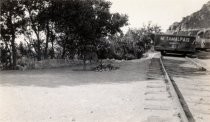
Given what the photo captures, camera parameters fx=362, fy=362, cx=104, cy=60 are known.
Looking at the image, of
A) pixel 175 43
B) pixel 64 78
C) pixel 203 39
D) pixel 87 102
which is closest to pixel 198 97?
pixel 87 102

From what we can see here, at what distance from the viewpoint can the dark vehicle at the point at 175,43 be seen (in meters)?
29.1

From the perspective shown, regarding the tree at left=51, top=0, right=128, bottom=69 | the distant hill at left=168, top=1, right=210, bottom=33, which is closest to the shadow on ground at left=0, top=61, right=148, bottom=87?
the tree at left=51, top=0, right=128, bottom=69

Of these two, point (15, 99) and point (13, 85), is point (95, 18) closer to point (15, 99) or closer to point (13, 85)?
point (13, 85)

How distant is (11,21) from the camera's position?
2069cm

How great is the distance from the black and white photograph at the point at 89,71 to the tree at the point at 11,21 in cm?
6

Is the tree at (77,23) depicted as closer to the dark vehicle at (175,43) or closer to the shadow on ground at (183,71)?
the shadow on ground at (183,71)

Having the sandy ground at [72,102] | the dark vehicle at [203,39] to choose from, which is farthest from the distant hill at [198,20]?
the sandy ground at [72,102]

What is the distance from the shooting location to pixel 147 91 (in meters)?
10.8

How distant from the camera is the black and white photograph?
7.93m

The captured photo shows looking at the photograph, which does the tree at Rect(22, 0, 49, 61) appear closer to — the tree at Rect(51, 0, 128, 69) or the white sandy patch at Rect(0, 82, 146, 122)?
the tree at Rect(51, 0, 128, 69)

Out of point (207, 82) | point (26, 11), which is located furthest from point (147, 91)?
point (26, 11)

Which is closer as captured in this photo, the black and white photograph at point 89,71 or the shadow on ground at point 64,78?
the black and white photograph at point 89,71

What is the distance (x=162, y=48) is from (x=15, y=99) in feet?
70.7

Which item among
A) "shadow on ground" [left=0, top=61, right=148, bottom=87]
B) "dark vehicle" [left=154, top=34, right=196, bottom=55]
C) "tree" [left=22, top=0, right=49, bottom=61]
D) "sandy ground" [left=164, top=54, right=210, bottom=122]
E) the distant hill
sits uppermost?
the distant hill
